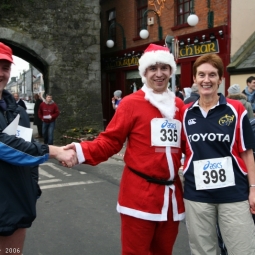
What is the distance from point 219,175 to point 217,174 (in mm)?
18

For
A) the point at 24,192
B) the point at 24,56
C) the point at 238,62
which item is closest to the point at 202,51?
the point at 238,62

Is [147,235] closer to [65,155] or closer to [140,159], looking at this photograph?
[140,159]

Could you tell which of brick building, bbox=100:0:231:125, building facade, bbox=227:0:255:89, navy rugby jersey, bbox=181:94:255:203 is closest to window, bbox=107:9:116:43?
brick building, bbox=100:0:231:125

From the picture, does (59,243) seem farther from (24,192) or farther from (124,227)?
(24,192)

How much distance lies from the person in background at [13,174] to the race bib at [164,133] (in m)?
0.79

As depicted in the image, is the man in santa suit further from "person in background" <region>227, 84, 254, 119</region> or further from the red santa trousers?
"person in background" <region>227, 84, 254, 119</region>

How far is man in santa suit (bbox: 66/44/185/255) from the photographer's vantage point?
103 inches

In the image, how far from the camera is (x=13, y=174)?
7.29 ft

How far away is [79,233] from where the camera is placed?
4.18m

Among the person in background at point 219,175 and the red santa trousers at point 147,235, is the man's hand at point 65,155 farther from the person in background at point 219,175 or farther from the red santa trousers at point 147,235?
the person in background at point 219,175

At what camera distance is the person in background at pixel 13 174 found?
2.16 metres

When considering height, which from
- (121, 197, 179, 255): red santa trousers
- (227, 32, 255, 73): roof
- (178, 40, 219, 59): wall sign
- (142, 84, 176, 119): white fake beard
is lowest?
(121, 197, 179, 255): red santa trousers

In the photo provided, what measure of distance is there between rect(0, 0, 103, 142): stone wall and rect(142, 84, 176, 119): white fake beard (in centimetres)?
1076

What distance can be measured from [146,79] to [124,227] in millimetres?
1188
